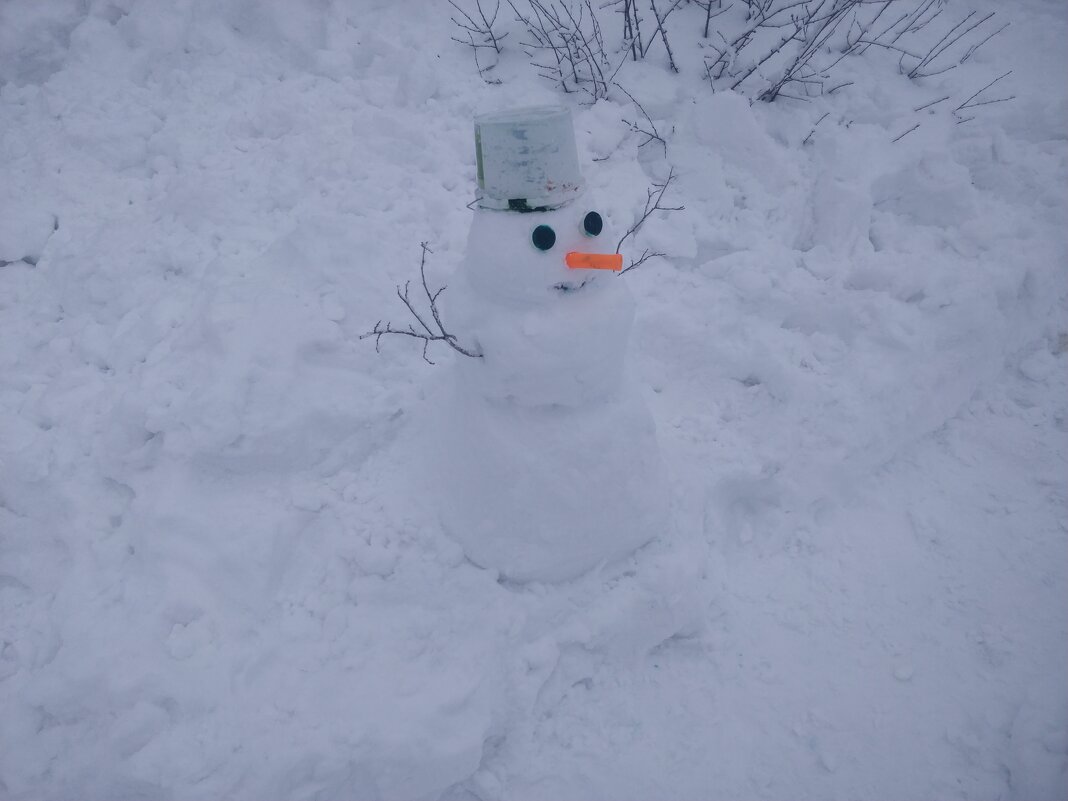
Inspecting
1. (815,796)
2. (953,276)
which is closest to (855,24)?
(953,276)

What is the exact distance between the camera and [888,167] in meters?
3.53

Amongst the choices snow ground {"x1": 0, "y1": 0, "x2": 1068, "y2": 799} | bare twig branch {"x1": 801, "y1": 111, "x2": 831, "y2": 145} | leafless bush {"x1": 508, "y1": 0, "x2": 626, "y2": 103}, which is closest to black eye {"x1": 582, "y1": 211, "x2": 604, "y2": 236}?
snow ground {"x1": 0, "y1": 0, "x2": 1068, "y2": 799}

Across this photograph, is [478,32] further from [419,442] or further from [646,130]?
[419,442]

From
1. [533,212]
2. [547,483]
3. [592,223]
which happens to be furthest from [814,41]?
[547,483]

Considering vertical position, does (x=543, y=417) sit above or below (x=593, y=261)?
below

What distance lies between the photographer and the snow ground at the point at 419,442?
85.9 inches

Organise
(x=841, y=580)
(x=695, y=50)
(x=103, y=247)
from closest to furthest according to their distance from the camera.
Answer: (x=841, y=580), (x=103, y=247), (x=695, y=50)

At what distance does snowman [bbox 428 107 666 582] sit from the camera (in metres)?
1.79

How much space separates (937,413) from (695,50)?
2681 millimetres

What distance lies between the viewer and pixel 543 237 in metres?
1.77

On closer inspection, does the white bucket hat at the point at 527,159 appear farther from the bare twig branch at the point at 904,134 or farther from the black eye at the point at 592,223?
the bare twig branch at the point at 904,134

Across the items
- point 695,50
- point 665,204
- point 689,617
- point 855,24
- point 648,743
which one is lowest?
point 648,743

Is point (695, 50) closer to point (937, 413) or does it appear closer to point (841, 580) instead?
point (937, 413)

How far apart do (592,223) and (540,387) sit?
54 centimetres
